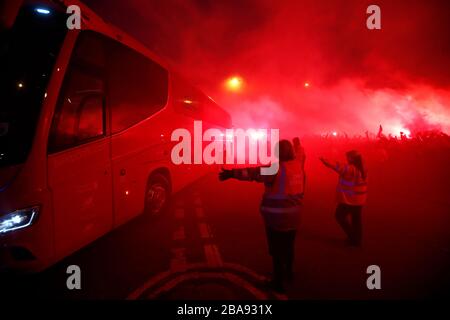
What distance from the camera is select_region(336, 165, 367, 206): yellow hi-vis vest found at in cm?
466

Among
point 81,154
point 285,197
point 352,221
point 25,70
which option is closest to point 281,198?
point 285,197

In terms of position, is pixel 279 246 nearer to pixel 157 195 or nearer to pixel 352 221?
pixel 352 221

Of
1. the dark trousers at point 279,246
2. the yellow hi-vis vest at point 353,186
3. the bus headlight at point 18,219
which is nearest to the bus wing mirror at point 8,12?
the bus headlight at point 18,219

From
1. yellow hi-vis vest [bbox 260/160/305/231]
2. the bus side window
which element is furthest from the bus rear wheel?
yellow hi-vis vest [bbox 260/160/305/231]

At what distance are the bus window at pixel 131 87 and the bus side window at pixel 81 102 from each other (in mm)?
303

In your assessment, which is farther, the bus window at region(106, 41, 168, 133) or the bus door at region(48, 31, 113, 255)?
the bus window at region(106, 41, 168, 133)

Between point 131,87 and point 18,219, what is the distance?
2.87 metres

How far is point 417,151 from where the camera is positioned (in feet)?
38.0

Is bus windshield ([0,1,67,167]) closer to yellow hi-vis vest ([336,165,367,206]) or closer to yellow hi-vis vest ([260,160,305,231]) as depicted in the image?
yellow hi-vis vest ([260,160,305,231])

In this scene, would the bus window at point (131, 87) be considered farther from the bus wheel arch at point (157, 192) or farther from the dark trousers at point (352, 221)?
the dark trousers at point (352, 221)

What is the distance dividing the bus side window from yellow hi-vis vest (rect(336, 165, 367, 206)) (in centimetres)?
391

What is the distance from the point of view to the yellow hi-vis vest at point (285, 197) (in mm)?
3230

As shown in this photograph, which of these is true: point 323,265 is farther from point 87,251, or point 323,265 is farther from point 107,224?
point 87,251

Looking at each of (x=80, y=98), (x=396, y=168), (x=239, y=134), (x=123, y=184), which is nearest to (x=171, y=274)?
(x=123, y=184)
